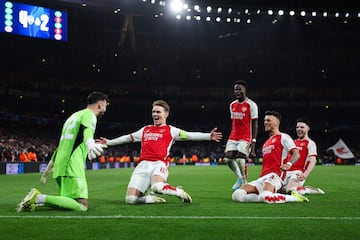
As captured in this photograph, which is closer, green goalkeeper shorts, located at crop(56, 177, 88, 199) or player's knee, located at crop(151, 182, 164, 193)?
green goalkeeper shorts, located at crop(56, 177, 88, 199)

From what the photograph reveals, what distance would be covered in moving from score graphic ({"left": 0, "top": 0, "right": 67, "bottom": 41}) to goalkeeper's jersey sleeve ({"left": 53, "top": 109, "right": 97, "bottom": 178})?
22.5 meters

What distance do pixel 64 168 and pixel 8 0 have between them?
24.1 metres

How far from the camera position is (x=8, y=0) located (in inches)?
1126

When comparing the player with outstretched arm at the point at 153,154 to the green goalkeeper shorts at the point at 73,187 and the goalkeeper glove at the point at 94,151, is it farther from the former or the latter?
the goalkeeper glove at the point at 94,151

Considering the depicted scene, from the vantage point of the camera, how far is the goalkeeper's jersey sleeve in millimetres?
A: 7340

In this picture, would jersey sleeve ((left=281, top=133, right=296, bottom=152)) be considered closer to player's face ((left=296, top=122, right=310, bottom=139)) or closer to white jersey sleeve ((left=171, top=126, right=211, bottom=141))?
white jersey sleeve ((left=171, top=126, right=211, bottom=141))

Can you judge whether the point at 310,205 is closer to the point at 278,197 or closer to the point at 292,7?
the point at 278,197

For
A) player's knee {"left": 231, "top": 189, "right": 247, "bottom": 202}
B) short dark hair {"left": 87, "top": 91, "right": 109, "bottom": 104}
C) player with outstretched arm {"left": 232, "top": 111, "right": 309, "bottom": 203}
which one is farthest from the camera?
player's knee {"left": 231, "top": 189, "right": 247, "bottom": 202}

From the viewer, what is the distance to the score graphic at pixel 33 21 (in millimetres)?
28250

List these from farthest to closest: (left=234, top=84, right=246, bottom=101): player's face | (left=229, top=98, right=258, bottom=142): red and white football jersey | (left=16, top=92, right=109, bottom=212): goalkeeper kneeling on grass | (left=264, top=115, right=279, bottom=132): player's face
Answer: (left=229, top=98, right=258, bottom=142): red and white football jersey
(left=234, top=84, right=246, bottom=101): player's face
(left=264, top=115, right=279, bottom=132): player's face
(left=16, top=92, right=109, bottom=212): goalkeeper kneeling on grass

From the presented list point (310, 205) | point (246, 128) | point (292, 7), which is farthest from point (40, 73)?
point (310, 205)

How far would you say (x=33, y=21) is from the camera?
29.8 metres

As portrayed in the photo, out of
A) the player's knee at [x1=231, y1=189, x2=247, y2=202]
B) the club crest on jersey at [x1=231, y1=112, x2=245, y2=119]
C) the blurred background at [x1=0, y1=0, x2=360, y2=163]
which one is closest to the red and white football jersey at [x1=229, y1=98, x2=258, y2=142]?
the club crest on jersey at [x1=231, y1=112, x2=245, y2=119]

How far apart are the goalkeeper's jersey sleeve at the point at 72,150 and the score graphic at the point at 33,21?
22523 mm
